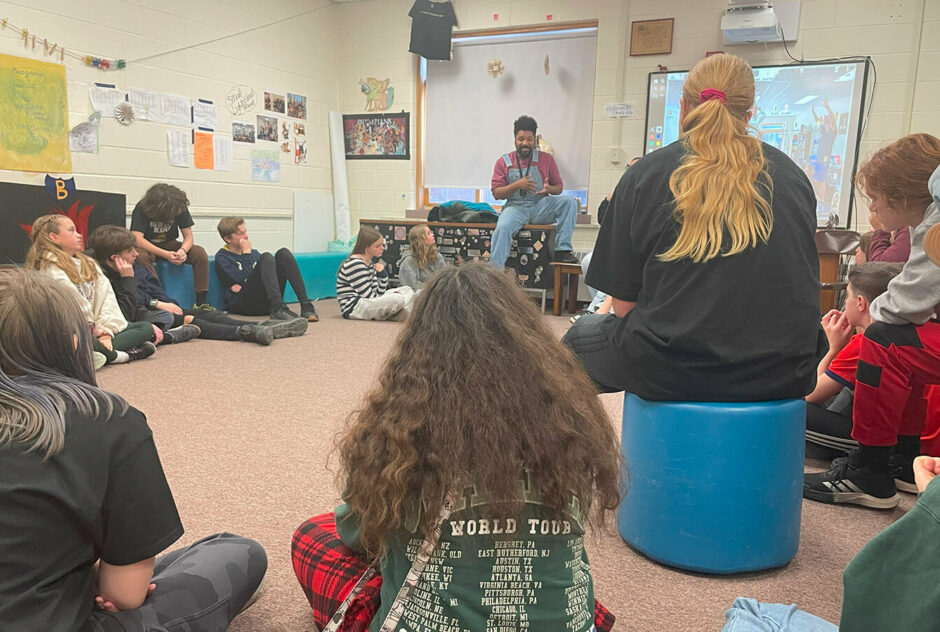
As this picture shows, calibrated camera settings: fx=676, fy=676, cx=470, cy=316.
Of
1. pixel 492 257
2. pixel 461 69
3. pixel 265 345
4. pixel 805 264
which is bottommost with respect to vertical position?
pixel 265 345

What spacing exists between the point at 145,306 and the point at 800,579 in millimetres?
3762

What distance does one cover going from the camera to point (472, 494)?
85 cm

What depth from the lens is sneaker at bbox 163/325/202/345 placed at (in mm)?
4047

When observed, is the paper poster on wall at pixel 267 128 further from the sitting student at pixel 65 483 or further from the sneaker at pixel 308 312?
the sitting student at pixel 65 483

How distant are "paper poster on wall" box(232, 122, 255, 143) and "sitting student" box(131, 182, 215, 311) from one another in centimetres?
121

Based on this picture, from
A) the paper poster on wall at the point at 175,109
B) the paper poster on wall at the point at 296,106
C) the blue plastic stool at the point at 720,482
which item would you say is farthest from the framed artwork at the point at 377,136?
the blue plastic stool at the point at 720,482

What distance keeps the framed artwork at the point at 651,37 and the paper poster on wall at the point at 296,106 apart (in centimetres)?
308

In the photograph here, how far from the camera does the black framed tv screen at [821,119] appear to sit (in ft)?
17.0

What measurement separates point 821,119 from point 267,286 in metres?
4.41

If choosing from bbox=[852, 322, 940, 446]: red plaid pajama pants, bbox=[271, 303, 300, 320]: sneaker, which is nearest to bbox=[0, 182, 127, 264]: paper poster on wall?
bbox=[271, 303, 300, 320]: sneaker

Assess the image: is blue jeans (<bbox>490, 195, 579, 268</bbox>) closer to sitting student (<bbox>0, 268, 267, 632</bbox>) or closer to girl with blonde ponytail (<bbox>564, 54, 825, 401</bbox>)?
girl with blonde ponytail (<bbox>564, 54, 825, 401</bbox>)

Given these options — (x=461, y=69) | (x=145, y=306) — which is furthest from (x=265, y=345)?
(x=461, y=69)

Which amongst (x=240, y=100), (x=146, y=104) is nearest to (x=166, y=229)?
(x=146, y=104)

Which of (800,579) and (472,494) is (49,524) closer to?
(472,494)
